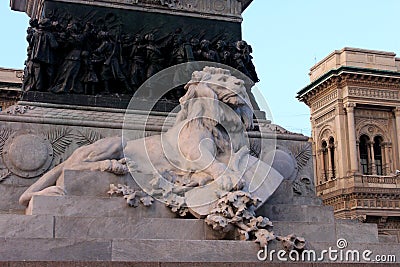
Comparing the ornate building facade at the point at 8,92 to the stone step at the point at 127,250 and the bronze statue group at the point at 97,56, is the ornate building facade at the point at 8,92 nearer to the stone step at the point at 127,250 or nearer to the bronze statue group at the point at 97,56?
the bronze statue group at the point at 97,56

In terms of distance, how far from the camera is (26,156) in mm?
10664

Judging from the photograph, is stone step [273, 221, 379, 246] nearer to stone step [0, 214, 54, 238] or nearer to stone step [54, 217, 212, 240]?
stone step [54, 217, 212, 240]

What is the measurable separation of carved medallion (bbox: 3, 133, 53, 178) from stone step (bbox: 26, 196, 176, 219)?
76.5 inches

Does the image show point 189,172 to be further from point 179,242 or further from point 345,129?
point 345,129

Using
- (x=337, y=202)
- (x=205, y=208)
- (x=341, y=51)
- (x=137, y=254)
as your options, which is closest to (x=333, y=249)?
(x=205, y=208)

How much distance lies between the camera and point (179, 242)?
7930 millimetres

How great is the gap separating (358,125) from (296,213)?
41.0m

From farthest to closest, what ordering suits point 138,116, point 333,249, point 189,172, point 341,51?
point 341,51
point 138,116
point 189,172
point 333,249

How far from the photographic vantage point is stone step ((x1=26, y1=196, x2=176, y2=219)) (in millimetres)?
8523

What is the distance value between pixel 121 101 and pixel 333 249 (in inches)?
198

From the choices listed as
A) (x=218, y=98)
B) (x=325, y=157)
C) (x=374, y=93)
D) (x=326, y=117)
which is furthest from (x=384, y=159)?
(x=218, y=98)

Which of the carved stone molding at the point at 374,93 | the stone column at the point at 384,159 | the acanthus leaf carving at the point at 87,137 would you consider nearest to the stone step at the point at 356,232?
the acanthus leaf carving at the point at 87,137

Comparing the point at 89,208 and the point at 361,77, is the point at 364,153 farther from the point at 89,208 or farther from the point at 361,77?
the point at 89,208

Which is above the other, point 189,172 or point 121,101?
point 121,101
